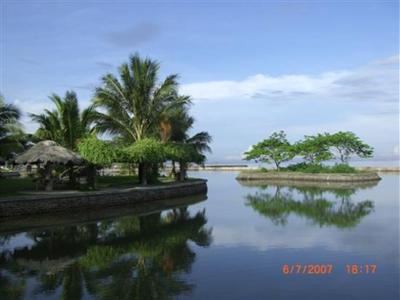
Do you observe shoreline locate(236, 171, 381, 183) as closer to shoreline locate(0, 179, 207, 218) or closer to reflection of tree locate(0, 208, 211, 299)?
shoreline locate(0, 179, 207, 218)

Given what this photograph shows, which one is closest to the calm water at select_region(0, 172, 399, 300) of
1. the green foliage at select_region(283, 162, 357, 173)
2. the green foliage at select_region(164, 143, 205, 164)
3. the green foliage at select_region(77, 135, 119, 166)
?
the green foliage at select_region(77, 135, 119, 166)

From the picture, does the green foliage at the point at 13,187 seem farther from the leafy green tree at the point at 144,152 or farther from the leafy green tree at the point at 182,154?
the leafy green tree at the point at 182,154

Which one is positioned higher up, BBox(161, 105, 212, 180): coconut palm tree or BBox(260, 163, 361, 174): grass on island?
BBox(161, 105, 212, 180): coconut palm tree

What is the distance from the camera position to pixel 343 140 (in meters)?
48.5

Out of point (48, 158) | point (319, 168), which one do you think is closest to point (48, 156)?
point (48, 158)

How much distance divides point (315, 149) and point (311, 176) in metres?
4.36

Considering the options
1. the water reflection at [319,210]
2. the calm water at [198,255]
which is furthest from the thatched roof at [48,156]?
the water reflection at [319,210]

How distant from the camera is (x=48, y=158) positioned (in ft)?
67.9

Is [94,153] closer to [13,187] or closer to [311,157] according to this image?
[13,187]

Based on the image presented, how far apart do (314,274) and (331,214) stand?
1048cm

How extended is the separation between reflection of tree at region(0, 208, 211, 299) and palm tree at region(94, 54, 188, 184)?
1197 centimetres

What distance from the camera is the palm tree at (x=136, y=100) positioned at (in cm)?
2712

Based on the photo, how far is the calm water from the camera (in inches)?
322

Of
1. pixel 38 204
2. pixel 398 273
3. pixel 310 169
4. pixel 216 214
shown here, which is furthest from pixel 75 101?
pixel 310 169
